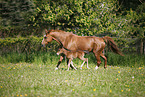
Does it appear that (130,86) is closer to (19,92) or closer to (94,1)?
(19,92)

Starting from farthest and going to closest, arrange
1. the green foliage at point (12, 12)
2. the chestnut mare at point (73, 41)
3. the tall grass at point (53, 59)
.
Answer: the tall grass at point (53, 59), the chestnut mare at point (73, 41), the green foliage at point (12, 12)

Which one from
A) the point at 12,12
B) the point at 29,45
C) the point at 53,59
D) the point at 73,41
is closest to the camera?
the point at 12,12

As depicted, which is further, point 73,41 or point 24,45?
point 24,45

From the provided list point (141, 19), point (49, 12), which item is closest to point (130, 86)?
point (49, 12)

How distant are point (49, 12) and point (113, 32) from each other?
199 inches

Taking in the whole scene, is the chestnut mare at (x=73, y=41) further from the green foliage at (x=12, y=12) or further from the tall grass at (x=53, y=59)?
the tall grass at (x=53, y=59)

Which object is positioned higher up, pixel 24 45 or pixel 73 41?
pixel 73 41

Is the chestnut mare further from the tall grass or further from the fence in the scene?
the fence

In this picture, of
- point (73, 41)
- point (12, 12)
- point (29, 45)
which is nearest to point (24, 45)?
point (29, 45)

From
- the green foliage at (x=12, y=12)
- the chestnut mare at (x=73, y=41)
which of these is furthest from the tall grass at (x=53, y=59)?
the green foliage at (x=12, y=12)

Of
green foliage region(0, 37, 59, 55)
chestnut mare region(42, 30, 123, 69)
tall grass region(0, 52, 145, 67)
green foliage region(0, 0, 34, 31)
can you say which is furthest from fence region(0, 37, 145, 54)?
green foliage region(0, 0, 34, 31)

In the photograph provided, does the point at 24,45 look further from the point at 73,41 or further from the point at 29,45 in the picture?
the point at 73,41

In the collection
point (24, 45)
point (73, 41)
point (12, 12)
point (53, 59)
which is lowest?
point (53, 59)

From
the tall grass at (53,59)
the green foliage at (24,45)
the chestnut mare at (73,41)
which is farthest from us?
the green foliage at (24,45)
